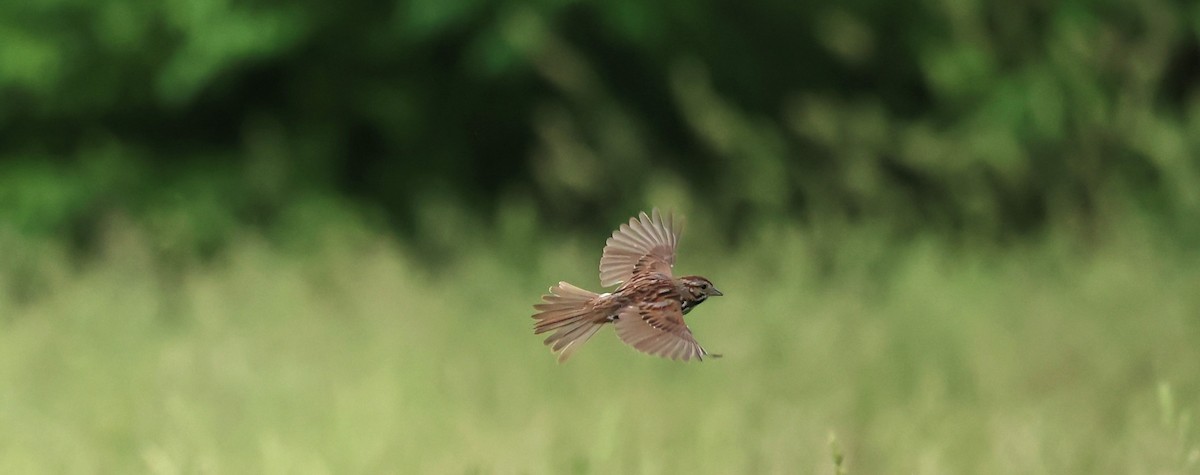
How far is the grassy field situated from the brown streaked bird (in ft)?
2.28

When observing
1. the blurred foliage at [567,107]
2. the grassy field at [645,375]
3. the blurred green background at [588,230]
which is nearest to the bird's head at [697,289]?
the blurred green background at [588,230]

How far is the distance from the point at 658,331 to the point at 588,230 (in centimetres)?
382

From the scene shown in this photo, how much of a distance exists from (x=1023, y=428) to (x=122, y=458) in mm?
1461

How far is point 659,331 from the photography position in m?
0.76

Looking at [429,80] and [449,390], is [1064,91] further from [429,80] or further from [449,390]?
[449,390]

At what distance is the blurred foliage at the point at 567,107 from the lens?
4172 millimetres

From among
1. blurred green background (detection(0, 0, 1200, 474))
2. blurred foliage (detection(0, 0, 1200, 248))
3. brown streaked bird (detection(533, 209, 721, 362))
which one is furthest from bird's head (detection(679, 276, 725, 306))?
blurred foliage (detection(0, 0, 1200, 248))

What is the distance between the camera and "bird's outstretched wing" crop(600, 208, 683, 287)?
0.85 meters

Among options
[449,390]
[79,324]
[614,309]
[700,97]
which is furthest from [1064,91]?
[614,309]

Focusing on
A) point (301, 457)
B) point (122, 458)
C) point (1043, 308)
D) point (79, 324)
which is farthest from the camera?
point (79, 324)

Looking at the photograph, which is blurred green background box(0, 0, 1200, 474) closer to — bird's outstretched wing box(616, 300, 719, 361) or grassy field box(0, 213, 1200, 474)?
grassy field box(0, 213, 1200, 474)

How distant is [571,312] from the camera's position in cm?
79

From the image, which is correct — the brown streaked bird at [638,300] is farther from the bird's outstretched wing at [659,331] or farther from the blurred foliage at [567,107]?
the blurred foliage at [567,107]

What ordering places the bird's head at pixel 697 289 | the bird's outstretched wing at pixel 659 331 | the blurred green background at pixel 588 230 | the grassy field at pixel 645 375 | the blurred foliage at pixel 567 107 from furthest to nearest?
the blurred foliage at pixel 567 107 → the blurred green background at pixel 588 230 → the grassy field at pixel 645 375 → the bird's head at pixel 697 289 → the bird's outstretched wing at pixel 659 331
